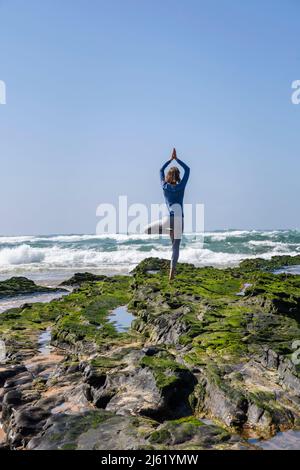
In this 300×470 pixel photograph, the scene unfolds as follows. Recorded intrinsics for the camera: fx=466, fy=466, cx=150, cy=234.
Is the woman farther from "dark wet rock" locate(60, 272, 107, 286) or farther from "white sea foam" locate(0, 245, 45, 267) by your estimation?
"white sea foam" locate(0, 245, 45, 267)

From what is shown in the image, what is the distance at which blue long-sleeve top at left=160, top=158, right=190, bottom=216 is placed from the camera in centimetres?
929

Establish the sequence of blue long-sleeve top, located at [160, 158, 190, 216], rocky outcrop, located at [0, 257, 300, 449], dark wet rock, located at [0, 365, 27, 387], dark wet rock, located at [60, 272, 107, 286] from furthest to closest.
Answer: dark wet rock, located at [60, 272, 107, 286] → blue long-sleeve top, located at [160, 158, 190, 216] → dark wet rock, located at [0, 365, 27, 387] → rocky outcrop, located at [0, 257, 300, 449]

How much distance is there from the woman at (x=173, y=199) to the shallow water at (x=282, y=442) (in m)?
6.16

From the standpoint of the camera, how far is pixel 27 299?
551 inches

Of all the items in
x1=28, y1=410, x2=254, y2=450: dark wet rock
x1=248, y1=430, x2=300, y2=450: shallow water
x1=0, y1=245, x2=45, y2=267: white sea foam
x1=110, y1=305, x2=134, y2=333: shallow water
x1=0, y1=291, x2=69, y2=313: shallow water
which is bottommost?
x1=0, y1=245, x2=45, y2=267: white sea foam

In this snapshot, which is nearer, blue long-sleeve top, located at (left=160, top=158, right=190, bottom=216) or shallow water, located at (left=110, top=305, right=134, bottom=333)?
shallow water, located at (left=110, top=305, right=134, bottom=333)

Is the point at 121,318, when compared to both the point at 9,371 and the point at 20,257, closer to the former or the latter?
the point at 9,371

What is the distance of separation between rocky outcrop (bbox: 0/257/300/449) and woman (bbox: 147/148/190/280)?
177cm

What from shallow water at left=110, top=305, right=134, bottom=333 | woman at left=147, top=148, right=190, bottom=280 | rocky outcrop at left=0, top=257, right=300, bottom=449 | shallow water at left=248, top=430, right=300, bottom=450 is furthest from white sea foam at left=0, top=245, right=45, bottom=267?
shallow water at left=248, top=430, right=300, bottom=450

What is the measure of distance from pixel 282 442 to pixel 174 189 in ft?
20.7
